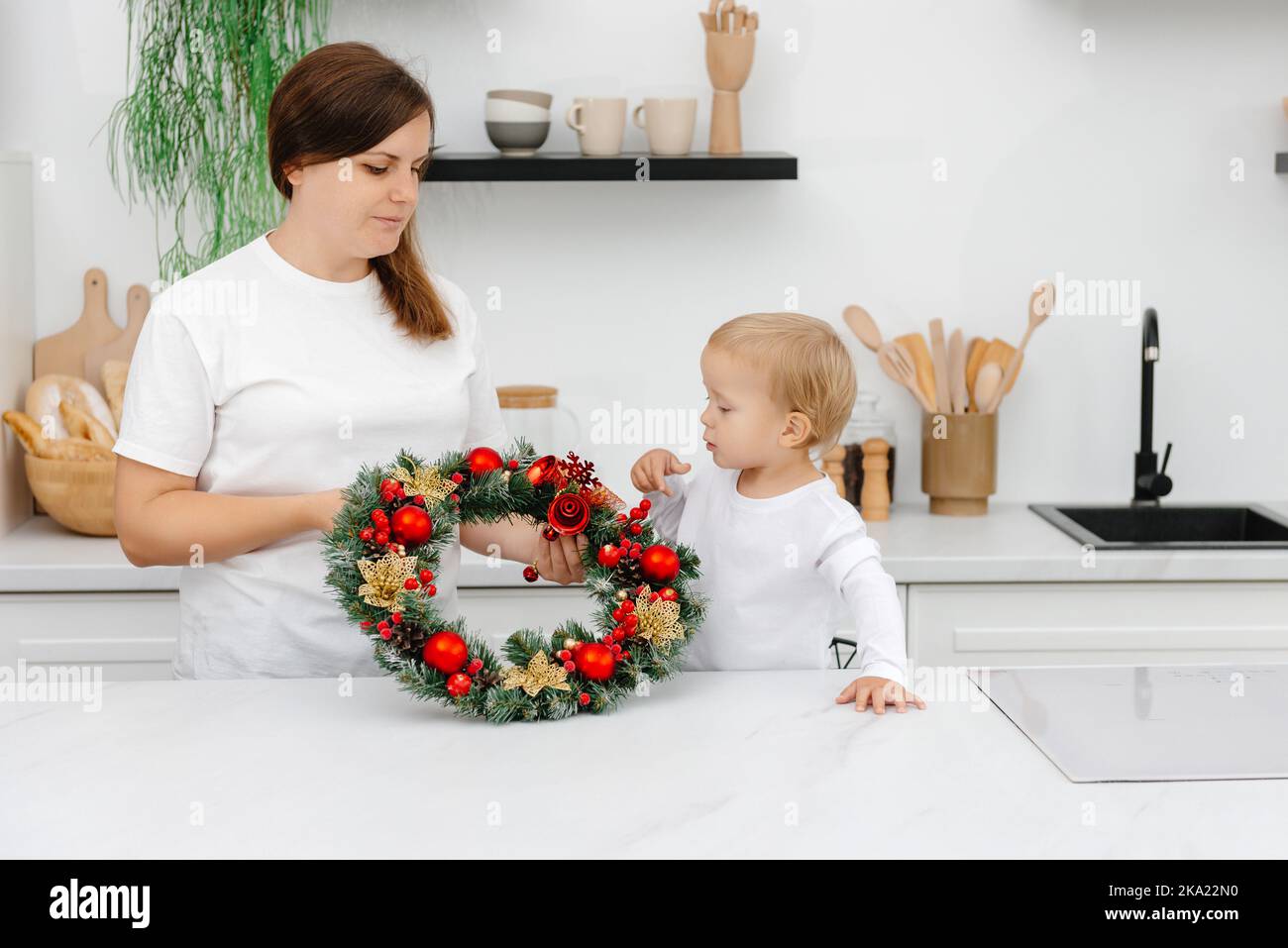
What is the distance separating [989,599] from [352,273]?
50.2 inches

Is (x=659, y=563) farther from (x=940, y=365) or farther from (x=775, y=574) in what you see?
(x=940, y=365)

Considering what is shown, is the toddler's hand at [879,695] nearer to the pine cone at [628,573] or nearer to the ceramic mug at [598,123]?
the pine cone at [628,573]

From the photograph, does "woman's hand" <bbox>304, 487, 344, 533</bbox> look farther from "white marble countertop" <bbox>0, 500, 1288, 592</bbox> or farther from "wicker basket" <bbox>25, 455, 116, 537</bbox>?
"wicker basket" <bbox>25, 455, 116, 537</bbox>

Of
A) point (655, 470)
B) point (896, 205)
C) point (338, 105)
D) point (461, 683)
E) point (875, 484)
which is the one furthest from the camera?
point (896, 205)

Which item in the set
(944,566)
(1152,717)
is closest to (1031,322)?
(944,566)

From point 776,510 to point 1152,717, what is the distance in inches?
17.4

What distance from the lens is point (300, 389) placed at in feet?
5.01

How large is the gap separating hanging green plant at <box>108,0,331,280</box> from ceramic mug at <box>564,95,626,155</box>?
497 millimetres

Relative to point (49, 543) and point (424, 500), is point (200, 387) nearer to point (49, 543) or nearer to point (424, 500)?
point (424, 500)

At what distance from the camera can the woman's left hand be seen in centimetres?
140

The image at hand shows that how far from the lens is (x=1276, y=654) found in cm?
235

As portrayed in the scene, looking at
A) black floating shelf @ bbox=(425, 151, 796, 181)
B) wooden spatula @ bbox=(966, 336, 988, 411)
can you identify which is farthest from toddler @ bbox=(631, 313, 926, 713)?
wooden spatula @ bbox=(966, 336, 988, 411)

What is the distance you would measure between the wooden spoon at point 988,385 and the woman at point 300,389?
1324mm

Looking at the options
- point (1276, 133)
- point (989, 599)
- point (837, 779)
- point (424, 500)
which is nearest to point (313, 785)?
point (424, 500)
